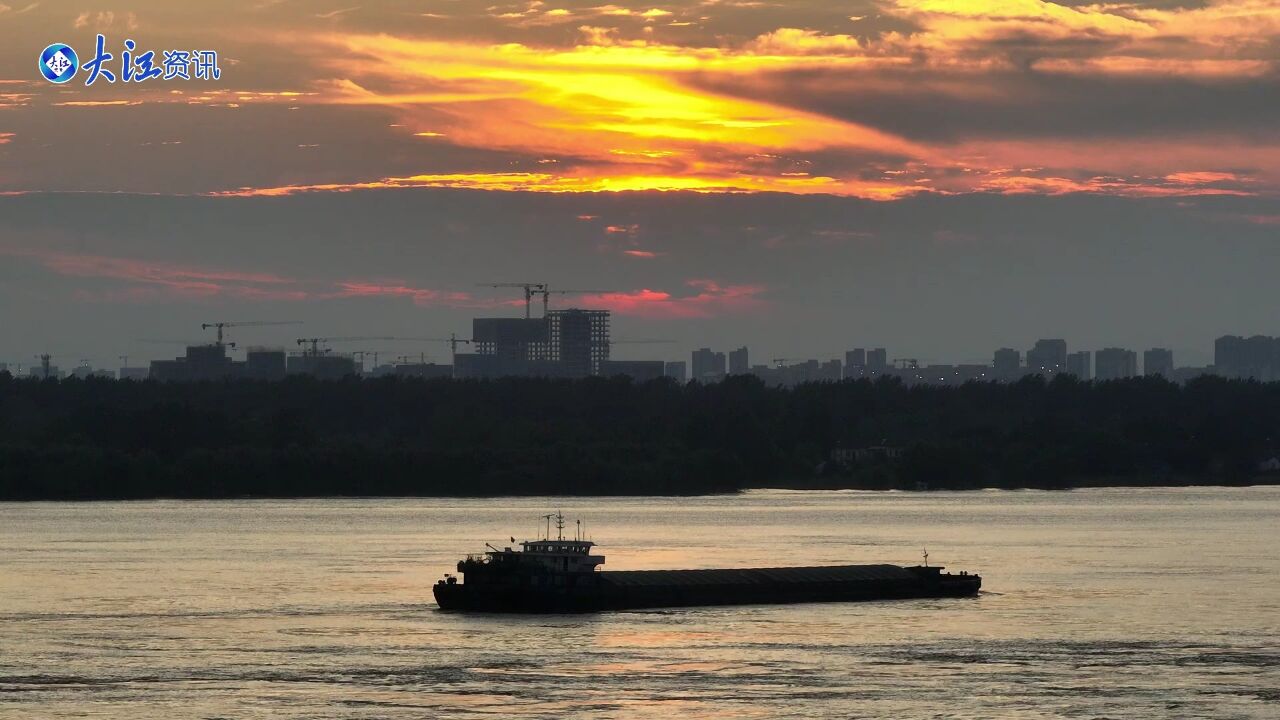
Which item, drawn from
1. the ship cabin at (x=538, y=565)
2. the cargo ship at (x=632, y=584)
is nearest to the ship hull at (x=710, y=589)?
the cargo ship at (x=632, y=584)

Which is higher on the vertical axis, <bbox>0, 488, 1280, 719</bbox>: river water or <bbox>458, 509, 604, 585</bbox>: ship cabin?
<bbox>458, 509, 604, 585</bbox>: ship cabin

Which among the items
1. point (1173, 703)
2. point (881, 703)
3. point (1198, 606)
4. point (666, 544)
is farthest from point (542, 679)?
point (666, 544)

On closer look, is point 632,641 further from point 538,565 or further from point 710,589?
point 710,589

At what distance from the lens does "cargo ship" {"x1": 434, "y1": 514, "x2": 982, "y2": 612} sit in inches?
3875

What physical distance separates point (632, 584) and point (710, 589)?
4.30 meters

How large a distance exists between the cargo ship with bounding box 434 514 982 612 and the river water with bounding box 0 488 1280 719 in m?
1.98

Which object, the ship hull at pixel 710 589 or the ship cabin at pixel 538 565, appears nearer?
the ship hull at pixel 710 589

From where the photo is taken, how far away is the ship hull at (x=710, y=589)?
323ft

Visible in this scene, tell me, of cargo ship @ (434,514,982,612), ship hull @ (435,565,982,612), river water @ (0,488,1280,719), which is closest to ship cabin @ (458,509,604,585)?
cargo ship @ (434,514,982,612)

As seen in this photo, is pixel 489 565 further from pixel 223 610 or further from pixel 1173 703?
pixel 1173 703

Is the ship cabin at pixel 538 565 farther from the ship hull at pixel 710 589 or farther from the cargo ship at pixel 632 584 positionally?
the ship hull at pixel 710 589

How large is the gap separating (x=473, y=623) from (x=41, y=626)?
18.0m

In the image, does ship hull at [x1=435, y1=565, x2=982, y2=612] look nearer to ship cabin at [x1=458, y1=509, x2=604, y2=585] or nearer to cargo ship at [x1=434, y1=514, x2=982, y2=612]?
cargo ship at [x1=434, y1=514, x2=982, y2=612]

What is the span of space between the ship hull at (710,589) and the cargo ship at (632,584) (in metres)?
0.05
